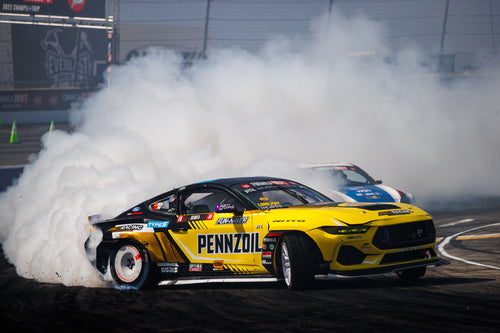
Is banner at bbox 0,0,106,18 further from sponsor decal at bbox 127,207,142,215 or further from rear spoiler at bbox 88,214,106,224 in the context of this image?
sponsor decal at bbox 127,207,142,215

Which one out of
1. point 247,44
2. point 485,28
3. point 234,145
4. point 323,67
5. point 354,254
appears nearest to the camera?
point 354,254

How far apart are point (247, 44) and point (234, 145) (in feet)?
42.2

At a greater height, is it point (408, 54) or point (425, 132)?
point (408, 54)

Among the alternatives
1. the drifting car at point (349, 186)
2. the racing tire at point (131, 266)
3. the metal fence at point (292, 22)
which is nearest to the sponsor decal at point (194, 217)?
the racing tire at point (131, 266)

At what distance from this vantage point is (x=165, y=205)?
28.8 feet

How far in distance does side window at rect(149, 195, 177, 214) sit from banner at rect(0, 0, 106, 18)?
24.7 metres

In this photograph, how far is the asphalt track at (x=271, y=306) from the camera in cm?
588

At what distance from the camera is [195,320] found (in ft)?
20.6

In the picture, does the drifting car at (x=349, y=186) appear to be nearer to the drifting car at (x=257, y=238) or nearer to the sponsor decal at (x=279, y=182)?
the sponsor decal at (x=279, y=182)

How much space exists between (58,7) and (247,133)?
1821cm

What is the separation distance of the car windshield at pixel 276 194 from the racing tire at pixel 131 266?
1.40 metres

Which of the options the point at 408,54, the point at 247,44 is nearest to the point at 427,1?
the point at 408,54

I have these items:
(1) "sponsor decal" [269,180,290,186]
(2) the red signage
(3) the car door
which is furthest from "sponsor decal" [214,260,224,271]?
(2) the red signage

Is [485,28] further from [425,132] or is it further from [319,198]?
[319,198]
